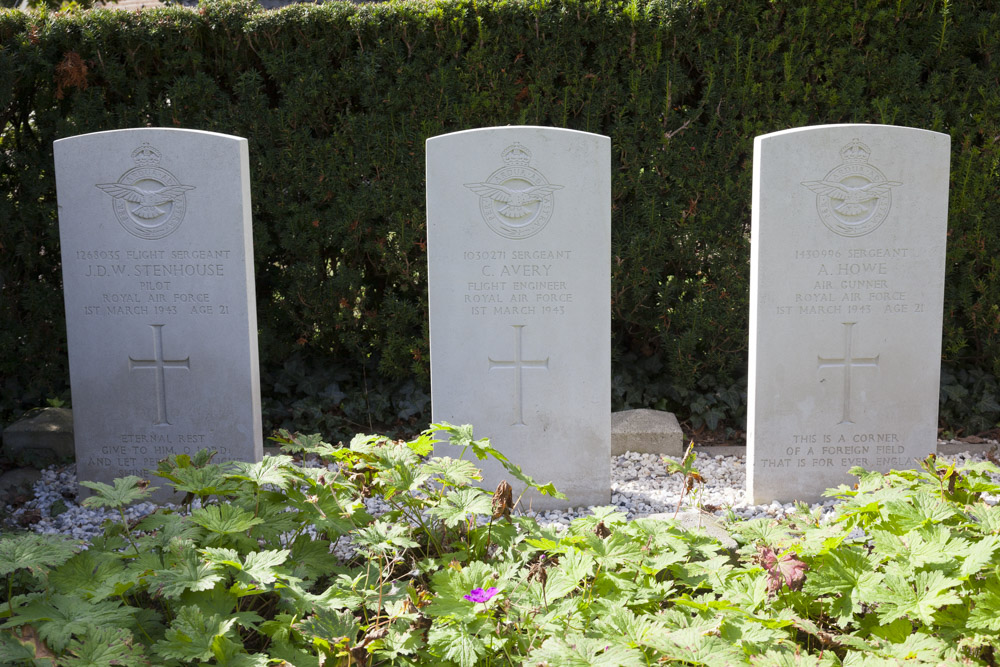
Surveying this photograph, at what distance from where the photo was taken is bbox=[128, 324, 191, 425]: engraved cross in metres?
4.09

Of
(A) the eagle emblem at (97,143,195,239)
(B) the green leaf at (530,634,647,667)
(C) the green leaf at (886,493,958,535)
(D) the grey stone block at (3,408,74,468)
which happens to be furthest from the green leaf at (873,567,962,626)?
(D) the grey stone block at (3,408,74,468)

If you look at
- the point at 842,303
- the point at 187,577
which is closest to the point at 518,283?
the point at 842,303

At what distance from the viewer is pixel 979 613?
6.15 ft

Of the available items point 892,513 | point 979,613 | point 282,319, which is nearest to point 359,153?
point 282,319

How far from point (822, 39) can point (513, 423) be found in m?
3.02

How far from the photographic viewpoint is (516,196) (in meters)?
3.88

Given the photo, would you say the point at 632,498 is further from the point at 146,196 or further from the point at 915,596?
the point at 146,196

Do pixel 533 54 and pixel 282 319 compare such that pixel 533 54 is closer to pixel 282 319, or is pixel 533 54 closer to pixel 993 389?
pixel 282 319

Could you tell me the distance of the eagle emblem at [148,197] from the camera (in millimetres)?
3965

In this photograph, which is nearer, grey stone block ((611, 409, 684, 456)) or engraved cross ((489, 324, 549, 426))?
engraved cross ((489, 324, 549, 426))

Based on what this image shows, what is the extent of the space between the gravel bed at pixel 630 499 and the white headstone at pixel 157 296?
235mm

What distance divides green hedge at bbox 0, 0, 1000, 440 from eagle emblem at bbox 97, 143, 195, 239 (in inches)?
47.2

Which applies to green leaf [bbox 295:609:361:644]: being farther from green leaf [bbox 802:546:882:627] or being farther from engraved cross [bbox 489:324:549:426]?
engraved cross [bbox 489:324:549:426]

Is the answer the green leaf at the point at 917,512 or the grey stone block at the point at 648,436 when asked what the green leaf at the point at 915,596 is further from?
the grey stone block at the point at 648,436
